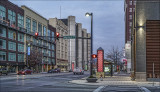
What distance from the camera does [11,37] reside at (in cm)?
7231

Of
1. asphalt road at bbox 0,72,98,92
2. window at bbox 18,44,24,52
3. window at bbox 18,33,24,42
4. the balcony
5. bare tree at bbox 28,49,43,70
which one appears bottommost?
asphalt road at bbox 0,72,98,92

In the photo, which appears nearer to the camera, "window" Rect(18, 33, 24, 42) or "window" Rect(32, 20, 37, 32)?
"window" Rect(18, 33, 24, 42)

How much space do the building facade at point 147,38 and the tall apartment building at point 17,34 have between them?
3894 centimetres

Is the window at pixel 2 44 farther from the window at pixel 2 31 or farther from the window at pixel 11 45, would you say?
the window at pixel 11 45

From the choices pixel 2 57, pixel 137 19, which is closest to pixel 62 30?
pixel 2 57

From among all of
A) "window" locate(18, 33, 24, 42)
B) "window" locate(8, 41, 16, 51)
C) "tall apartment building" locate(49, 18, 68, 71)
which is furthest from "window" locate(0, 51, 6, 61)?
"tall apartment building" locate(49, 18, 68, 71)

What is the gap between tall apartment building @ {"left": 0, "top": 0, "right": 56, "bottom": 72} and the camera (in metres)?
67.8

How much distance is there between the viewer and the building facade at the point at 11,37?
67.2 meters

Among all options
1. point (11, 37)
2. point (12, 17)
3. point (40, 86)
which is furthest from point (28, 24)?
point (40, 86)

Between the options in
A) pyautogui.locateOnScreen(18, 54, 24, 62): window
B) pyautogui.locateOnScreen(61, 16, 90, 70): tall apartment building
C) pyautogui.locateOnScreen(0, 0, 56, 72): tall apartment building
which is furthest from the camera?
pyautogui.locateOnScreen(61, 16, 90, 70): tall apartment building

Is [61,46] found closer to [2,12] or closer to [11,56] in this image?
[11,56]

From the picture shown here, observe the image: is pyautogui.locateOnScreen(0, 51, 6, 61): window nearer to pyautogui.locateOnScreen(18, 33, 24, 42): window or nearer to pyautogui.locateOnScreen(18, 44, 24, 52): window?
pyautogui.locateOnScreen(18, 44, 24, 52): window

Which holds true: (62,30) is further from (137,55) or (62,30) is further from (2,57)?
(137,55)

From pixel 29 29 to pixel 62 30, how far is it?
41.8 metres
